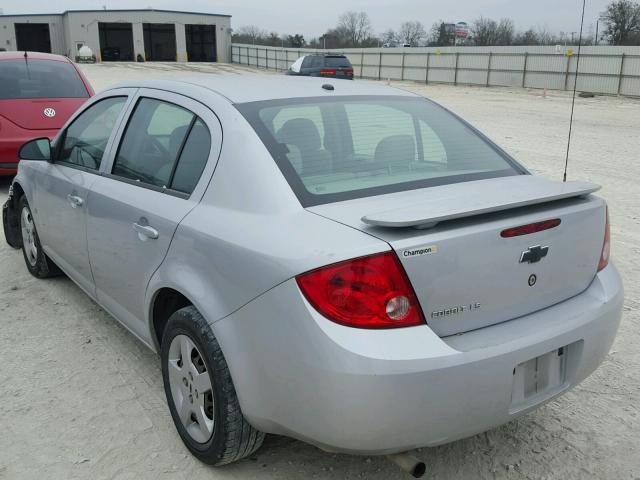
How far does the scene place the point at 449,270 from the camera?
7.02 feet

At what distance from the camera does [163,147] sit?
3.11m

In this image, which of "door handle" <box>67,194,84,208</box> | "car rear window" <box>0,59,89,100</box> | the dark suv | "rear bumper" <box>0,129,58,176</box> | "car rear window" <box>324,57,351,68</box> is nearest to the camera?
"door handle" <box>67,194,84,208</box>

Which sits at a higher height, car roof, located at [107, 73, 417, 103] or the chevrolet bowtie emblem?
car roof, located at [107, 73, 417, 103]

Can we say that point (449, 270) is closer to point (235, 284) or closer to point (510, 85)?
point (235, 284)

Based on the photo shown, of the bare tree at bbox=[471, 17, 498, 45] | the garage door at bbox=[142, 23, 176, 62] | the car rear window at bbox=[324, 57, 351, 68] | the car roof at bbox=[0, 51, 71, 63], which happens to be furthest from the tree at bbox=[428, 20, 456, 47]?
the car roof at bbox=[0, 51, 71, 63]

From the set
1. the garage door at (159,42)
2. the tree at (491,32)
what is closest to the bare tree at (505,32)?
the tree at (491,32)

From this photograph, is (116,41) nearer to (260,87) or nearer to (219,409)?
(260,87)

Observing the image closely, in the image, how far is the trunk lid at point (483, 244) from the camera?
212 cm

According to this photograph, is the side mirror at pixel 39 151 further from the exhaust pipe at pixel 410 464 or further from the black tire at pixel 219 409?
the exhaust pipe at pixel 410 464

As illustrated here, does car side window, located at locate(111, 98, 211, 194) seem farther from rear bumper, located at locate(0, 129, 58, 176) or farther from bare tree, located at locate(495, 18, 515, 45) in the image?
bare tree, located at locate(495, 18, 515, 45)

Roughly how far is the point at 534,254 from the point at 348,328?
31.5 inches

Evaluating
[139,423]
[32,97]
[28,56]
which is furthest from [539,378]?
[28,56]

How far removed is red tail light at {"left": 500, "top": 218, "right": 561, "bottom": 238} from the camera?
225cm

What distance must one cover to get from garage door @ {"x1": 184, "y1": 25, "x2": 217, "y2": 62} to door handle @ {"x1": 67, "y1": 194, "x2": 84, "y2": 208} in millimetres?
67762
